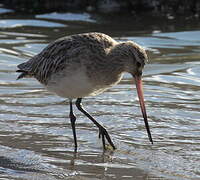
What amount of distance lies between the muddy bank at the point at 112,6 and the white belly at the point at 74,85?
8.30 metres

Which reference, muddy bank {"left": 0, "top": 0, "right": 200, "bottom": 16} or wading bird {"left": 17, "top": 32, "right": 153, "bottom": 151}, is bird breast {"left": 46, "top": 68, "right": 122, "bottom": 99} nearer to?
wading bird {"left": 17, "top": 32, "right": 153, "bottom": 151}

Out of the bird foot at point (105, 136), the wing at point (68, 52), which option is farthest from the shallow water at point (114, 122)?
the wing at point (68, 52)

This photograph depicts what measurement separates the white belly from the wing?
0.40ft

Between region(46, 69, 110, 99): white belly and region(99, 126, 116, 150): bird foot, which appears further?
region(99, 126, 116, 150): bird foot

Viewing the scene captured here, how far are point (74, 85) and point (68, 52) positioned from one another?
445mm

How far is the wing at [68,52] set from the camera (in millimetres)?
7781

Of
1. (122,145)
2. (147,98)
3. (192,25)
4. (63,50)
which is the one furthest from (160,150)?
(192,25)

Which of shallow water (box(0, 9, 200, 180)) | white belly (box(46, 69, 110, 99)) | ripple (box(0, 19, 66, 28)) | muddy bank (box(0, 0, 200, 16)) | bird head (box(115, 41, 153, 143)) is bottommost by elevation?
shallow water (box(0, 9, 200, 180))

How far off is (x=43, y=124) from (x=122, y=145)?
4.23 feet

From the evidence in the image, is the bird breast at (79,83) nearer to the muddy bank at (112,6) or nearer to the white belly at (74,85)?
the white belly at (74,85)

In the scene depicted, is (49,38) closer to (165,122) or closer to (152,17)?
(152,17)

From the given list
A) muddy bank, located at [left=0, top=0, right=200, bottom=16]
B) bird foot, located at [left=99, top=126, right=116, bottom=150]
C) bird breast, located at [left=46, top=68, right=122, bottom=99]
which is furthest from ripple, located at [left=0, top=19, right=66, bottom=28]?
bird foot, located at [left=99, top=126, right=116, bottom=150]

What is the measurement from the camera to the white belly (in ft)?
25.2

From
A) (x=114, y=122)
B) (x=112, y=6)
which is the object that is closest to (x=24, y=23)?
(x=112, y=6)
